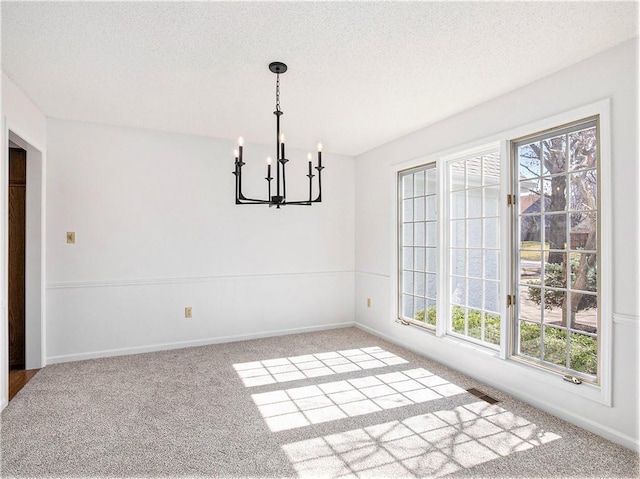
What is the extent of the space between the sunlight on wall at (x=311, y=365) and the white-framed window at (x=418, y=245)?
0.62 m

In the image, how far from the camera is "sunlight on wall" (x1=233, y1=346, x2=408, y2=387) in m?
3.40

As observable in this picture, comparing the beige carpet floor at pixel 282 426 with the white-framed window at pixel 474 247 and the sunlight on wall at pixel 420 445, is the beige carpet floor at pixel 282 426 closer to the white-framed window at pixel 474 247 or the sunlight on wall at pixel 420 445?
the sunlight on wall at pixel 420 445

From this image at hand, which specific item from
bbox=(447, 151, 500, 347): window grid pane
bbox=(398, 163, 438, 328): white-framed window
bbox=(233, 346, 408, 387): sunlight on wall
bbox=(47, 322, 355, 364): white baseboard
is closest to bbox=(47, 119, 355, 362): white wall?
bbox=(47, 322, 355, 364): white baseboard

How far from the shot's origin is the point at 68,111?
3.55m

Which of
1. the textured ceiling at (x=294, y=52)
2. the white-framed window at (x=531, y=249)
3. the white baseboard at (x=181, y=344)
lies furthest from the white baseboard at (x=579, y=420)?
the textured ceiling at (x=294, y=52)

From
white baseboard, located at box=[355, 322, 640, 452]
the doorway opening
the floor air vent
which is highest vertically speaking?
the doorway opening

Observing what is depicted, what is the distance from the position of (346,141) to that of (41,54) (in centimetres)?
304

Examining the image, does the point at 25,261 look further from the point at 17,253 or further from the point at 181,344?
the point at 181,344

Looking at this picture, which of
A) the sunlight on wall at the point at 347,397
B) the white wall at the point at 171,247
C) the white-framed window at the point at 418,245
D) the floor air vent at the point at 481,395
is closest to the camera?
the sunlight on wall at the point at 347,397

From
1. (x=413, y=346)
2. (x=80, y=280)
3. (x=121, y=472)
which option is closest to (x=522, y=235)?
(x=413, y=346)

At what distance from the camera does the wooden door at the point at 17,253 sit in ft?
11.8

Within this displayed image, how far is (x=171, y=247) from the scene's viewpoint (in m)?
4.23

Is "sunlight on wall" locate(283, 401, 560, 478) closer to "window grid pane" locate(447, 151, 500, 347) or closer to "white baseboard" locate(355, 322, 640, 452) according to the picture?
"white baseboard" locate(355, 322, 640, 452)

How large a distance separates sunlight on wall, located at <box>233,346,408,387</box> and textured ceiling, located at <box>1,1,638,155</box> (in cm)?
251
